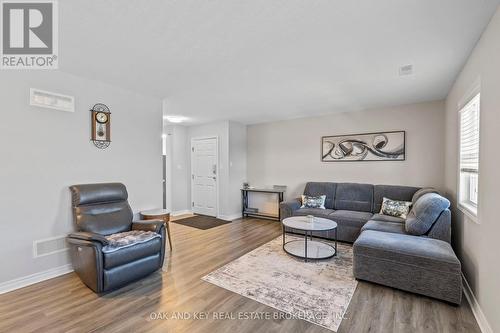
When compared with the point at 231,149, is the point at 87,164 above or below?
below

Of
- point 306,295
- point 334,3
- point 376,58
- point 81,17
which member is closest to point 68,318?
point 306,295

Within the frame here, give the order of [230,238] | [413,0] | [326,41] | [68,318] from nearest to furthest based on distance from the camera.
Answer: [413,0] → [68,318] → [326,41] → [230,238]

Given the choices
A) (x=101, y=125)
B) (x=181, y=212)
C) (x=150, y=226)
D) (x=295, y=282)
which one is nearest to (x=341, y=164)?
(x=295, y=282)

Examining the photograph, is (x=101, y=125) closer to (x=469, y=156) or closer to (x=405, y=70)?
(x=405, y=70)

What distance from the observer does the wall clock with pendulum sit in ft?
9.93

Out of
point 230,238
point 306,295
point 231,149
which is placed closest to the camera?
point 306,295

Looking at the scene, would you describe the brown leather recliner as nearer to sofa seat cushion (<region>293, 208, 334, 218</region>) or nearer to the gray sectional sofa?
the gray sectional sofa

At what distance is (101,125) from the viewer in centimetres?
310

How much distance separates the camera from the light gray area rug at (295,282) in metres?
2.07

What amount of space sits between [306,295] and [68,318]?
207 cm

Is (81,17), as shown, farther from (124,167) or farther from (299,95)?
(299,95)

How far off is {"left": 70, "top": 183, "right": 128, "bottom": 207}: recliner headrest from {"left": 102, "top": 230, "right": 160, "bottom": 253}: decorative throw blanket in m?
0.47

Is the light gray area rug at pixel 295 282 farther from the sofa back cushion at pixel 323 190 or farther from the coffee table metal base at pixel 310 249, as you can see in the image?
the sofa back cushion at pixel 323 190

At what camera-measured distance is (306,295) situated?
2293mm
